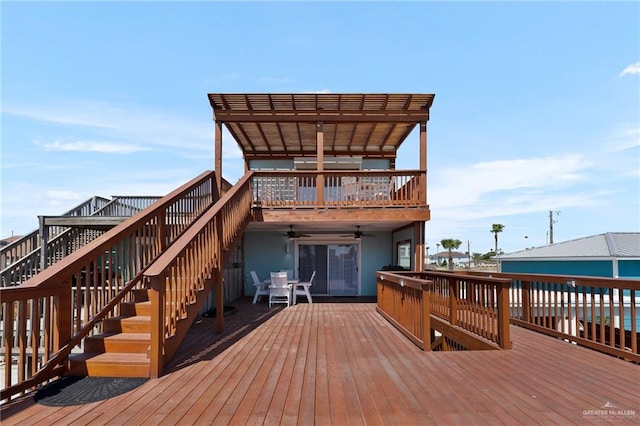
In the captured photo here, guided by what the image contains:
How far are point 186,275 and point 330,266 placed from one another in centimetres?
668

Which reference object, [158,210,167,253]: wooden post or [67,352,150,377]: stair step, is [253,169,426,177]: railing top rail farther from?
[67,352,150,377]: stair step

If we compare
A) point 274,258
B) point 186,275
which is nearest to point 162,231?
point 186,275

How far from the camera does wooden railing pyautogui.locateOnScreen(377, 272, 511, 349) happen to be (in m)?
4.18

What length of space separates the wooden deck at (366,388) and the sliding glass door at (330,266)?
5.47 metres

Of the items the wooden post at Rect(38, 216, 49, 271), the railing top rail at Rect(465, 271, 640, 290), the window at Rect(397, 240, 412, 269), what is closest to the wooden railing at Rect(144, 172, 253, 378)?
the railing top rail at Rect(465, 271, 640, 290)

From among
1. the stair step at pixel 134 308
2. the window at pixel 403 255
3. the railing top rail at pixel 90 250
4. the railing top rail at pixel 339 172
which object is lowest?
the stair step at pixel 134 308

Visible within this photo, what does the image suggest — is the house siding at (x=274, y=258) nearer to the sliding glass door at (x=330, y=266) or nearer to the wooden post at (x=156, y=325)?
the sliding glass door at (x=330, y=266)

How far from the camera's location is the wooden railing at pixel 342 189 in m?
7.95

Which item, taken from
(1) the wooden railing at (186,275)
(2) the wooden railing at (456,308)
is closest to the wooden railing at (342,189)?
(1) the wooden railing at (186,275)

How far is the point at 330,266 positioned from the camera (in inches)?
406

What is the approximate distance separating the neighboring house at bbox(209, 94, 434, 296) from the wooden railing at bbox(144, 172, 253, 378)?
2231 mm

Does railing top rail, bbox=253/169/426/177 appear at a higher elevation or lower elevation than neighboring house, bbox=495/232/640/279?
higher

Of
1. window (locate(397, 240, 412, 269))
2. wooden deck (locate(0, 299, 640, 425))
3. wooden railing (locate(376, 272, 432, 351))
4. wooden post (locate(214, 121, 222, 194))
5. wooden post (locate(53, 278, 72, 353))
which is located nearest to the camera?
wooden deck (locate(0, 299, 640, 425))

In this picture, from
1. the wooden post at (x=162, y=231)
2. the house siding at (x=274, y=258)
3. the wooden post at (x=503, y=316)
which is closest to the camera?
the wooden post at (x=503, y=316)
